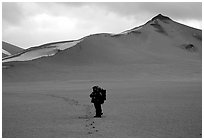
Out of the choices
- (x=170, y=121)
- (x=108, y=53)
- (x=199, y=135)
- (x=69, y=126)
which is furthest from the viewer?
(x=108, y=53)

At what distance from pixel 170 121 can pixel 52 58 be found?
69.3 metres

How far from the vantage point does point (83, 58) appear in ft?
265

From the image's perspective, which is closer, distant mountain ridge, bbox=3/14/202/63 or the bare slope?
the bare slope

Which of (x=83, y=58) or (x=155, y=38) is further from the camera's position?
(x=155, y=38)

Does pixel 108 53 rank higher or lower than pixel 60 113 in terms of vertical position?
higher

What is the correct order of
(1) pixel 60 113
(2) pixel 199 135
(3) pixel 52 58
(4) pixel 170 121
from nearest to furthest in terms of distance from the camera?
1. (2) pixel 199 135
2. (4) pixel 170 121
3. (1) pixel 60 113
4. (3) pixel 52 58

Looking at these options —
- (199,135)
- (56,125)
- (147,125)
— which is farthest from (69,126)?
(199,135)

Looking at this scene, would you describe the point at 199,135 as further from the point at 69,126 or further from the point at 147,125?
the point at 69,126

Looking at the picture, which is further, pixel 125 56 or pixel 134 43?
pixel 134 43

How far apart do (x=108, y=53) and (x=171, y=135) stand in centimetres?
7641

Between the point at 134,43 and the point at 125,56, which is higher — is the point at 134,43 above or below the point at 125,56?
above

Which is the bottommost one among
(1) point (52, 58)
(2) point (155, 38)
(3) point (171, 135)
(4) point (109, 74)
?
(3) point (171, 135)

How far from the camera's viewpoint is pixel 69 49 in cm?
8688

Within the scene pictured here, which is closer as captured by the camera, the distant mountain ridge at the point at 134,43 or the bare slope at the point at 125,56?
the bare slope at the point at 125,56
